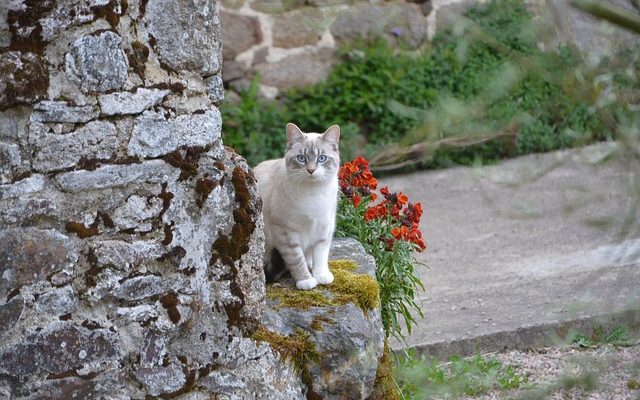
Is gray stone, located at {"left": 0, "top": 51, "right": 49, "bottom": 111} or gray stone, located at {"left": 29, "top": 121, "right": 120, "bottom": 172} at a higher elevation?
gray stone, located at {"left": 0, "top": 51, "right": 49, "bottom": 111}

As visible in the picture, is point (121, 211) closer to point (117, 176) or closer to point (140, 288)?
point (117, 176)

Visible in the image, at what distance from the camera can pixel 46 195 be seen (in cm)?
293

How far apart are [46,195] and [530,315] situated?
3018 millimetres

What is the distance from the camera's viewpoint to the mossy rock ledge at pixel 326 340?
351 centimetres

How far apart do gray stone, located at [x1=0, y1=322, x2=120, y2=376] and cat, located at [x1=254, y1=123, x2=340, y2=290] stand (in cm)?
102

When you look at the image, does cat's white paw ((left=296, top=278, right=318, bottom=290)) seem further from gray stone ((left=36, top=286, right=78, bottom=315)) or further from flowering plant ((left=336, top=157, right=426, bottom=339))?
gray stone ((left=36, top=286, right=78, bottom=315))

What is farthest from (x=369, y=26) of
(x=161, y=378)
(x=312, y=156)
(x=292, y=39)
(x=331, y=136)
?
(x=161, y=378)

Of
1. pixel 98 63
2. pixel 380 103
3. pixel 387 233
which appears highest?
pixel 98 63

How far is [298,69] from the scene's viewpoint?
834 centimetres

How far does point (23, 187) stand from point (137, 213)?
352mm

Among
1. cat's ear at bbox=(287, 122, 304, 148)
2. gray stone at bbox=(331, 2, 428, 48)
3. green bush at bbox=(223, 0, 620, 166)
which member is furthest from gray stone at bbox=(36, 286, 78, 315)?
gray stone at bbox=(331, 2, 428, 48)

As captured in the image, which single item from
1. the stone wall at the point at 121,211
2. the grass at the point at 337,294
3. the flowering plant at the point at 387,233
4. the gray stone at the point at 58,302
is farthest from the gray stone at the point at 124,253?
the flowering plant at the point at 387,233

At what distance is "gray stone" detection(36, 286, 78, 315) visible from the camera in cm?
294

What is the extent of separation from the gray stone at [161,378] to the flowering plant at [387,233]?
4.58 ft
